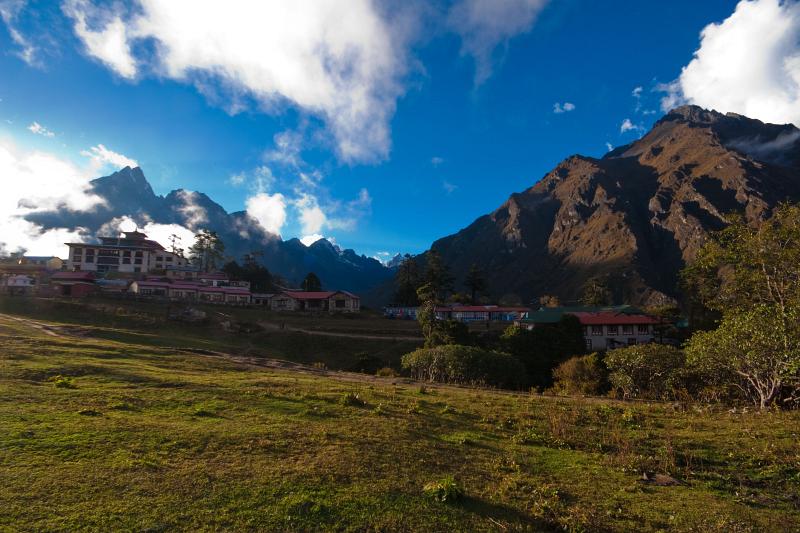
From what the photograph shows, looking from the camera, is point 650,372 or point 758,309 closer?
point 758,309

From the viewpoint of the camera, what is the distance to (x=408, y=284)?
117 meters

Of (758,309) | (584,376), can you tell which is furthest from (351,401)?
(584,376)

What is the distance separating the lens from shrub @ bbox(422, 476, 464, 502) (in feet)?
31.2

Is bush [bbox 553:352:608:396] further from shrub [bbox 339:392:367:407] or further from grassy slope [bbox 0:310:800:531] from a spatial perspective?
shrub [bbox 339:392:367:407]

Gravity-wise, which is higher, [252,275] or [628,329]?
[252,275]

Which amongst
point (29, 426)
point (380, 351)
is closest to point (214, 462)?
point (29, 426)

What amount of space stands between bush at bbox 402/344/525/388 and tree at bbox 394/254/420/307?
249 feet

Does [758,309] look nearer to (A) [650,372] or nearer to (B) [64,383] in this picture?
(A) [650,372]

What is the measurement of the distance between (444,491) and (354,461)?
2817mm

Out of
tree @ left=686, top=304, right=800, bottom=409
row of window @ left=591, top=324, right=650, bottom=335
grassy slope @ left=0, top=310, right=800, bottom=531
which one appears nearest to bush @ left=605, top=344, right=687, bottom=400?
tree @ left=686, top=304, right=800, bottom=409

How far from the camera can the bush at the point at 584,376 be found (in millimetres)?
32688

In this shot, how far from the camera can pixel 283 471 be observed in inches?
405

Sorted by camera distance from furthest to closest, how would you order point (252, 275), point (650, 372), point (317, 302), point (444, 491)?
point (252, 275) → point (317, 302) → point (650, 372) → point (444, 491)

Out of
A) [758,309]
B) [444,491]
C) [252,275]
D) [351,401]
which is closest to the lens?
[444,491]
